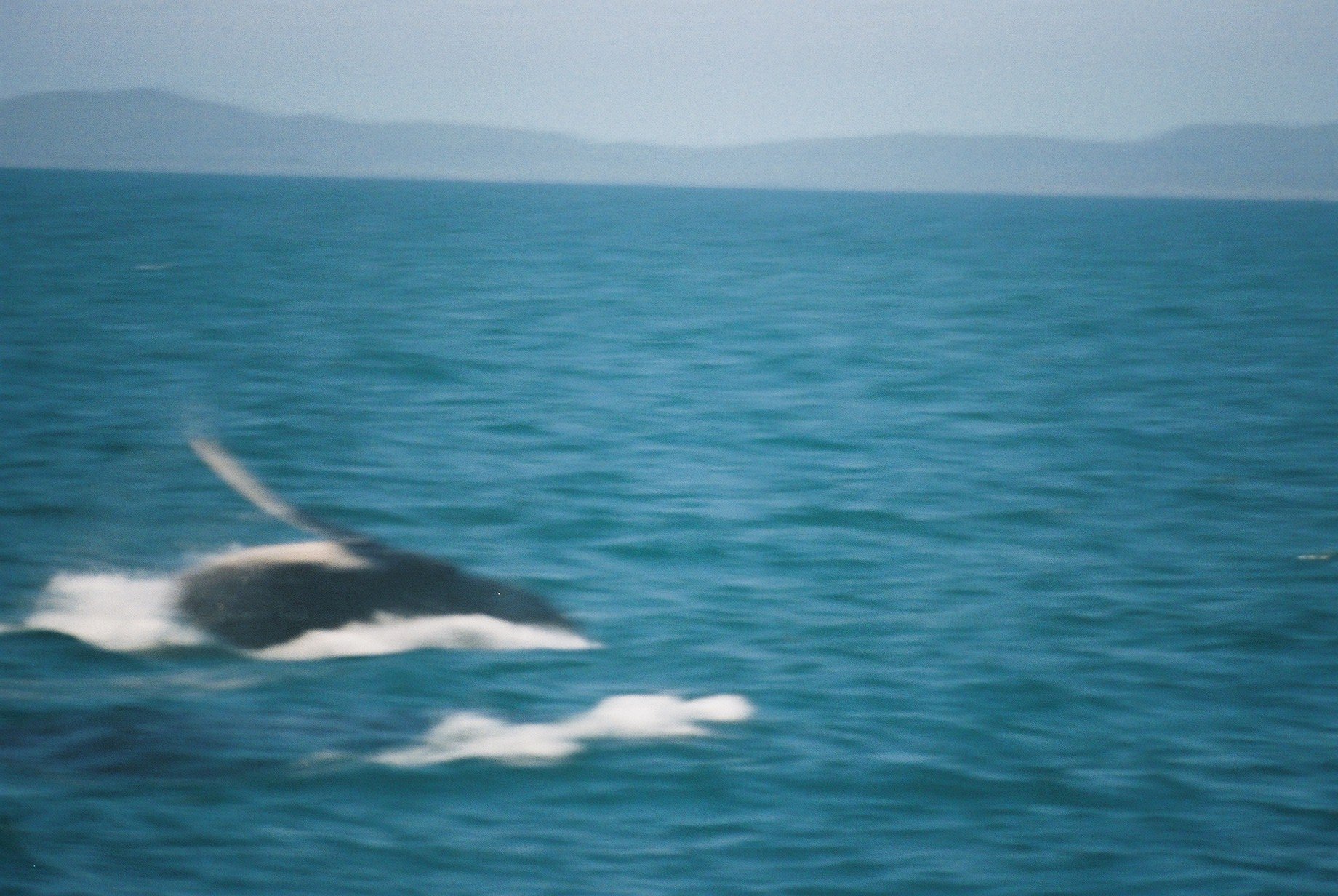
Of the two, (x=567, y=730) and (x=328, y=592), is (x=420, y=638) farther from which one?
(x=567, y=730)

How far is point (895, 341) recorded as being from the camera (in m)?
39.8

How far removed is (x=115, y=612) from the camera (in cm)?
1457

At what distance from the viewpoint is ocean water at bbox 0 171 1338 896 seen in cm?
1000

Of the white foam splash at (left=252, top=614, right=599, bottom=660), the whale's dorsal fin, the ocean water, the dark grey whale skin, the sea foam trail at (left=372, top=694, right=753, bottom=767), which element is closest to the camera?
the ocean water

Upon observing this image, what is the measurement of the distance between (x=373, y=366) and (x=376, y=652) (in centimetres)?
1849

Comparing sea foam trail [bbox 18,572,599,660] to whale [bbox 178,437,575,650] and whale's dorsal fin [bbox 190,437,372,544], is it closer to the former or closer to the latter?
whale [bbox 178,437,575,650]

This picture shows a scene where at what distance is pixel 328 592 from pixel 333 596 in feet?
0.20

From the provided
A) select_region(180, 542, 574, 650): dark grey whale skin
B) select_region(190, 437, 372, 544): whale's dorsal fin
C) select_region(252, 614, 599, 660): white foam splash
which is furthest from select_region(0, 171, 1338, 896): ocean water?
select_region(190, 437, 372, 544): whale's dorsal fin

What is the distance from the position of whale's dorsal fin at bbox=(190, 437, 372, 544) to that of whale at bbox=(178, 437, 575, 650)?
0.05 m

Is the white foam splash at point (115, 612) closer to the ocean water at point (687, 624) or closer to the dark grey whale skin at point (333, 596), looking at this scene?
the ocean water at point (687, 624)

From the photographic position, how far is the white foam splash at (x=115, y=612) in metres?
13.7

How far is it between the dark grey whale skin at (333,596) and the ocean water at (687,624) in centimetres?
26

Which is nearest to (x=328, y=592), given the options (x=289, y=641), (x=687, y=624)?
(x=289, y=641)

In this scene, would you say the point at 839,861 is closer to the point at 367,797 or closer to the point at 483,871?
the point at 483,871
